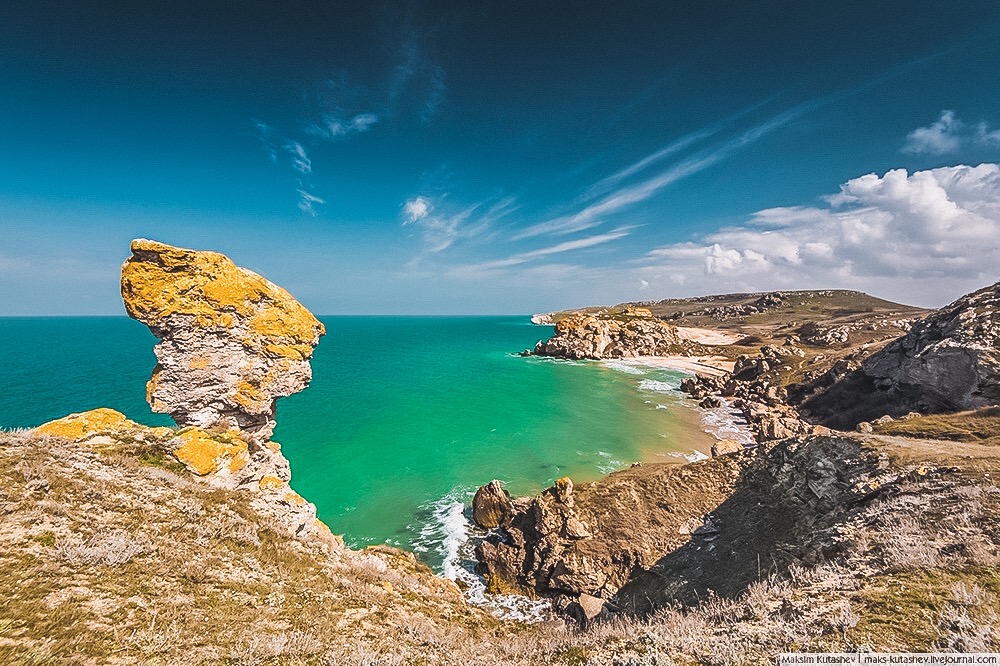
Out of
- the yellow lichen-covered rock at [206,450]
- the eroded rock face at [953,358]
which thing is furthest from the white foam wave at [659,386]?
the yellow lichen-covered rock at [206,450]

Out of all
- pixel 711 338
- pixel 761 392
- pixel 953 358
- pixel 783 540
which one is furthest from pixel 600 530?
pixel 711 338

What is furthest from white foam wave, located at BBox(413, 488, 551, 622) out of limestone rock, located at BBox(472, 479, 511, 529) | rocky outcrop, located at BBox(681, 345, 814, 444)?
rocky outcrop, located at BBox(681, 345, 814, 444)

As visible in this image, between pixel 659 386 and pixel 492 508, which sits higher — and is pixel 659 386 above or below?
below

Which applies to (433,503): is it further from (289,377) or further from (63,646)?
Answer: (63,646)

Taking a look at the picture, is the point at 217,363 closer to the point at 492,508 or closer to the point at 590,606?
the point at 492,508

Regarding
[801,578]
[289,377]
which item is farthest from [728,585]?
[289,377]

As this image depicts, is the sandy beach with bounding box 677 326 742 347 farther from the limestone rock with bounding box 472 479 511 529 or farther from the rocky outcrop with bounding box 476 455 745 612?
the limestone rock with bounding box 472 479 511 529
